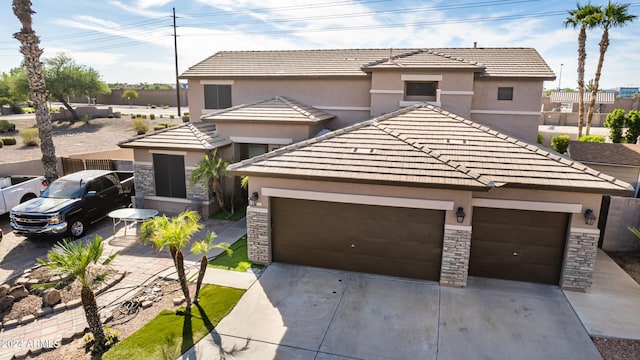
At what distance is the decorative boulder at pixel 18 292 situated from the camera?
10.2 meters

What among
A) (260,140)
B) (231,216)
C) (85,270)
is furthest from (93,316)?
(260,140)

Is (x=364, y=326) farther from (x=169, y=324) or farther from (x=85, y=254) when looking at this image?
(x=85, y=254)

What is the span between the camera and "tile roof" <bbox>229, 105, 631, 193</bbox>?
1004 centimetres

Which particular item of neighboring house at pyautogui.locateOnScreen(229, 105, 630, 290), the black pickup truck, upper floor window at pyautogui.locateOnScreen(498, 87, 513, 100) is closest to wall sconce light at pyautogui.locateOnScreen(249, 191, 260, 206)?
neighboring house at pyautogui.locateOnScreen(229, 105, 630, 290)

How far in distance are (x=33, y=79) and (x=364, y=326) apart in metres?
17.5

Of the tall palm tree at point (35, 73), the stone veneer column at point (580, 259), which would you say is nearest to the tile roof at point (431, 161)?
the stone veneer column at point (580, 259)

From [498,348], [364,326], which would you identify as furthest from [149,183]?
[498,348]

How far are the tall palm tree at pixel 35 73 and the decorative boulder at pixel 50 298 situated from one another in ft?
32.1

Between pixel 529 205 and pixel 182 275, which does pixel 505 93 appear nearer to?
pixel 529 205

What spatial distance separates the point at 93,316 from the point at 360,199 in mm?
6914

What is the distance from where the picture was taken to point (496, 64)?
1898 cm

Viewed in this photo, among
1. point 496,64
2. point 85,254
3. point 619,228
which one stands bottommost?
point 619,228

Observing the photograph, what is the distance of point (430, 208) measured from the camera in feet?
34.7

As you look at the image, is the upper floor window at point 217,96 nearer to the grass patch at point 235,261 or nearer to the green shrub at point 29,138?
the grass patch at point 235,261
